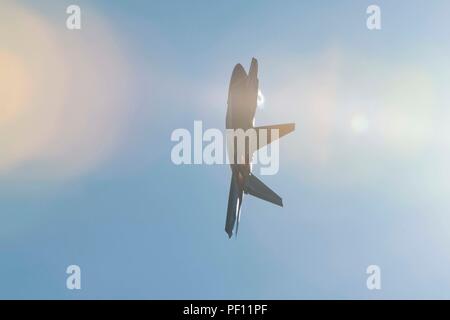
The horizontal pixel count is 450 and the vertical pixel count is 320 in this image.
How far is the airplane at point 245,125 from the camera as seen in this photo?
43.9 m

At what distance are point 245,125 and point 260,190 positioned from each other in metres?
7.62

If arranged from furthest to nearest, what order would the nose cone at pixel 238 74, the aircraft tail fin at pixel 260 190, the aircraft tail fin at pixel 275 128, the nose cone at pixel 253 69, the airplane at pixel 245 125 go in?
the aircraft tail fin at pixel 260 190
the nose cone at pixel 238 74
the aircraft tail fin at pixel 275 128
the airplane at pixel 245 125
the nose cone at pixel 253 69

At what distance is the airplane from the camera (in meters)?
43.9

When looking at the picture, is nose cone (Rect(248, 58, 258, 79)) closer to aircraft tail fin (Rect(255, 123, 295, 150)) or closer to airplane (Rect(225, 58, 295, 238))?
airplane (Rect(225, 58, 295, 238))

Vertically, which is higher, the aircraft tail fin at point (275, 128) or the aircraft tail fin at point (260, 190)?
the aircraft tail fin at point (275, 128)

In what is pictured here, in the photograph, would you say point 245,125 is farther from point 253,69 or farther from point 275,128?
point 253,69

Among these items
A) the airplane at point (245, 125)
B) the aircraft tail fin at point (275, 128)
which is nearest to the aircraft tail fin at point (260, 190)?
the airplane at point (245, 125)

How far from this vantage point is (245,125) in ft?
145

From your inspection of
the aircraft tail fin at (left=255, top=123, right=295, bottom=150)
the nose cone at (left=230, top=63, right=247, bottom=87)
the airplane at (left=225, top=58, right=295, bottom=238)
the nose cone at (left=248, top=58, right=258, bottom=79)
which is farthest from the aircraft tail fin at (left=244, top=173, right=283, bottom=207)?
the nose cone at (left=248, top=58, right=258, bottom=79)

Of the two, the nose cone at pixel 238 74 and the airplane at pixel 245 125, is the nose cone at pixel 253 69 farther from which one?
the nose cone at pixel 238 74


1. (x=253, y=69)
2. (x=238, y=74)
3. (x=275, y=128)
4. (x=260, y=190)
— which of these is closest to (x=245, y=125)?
(x=275, y=128)
